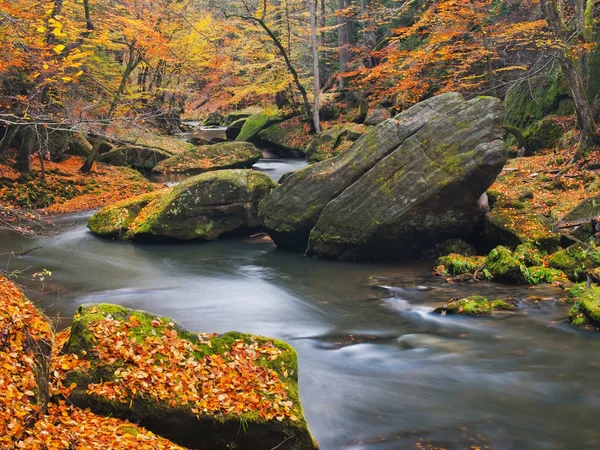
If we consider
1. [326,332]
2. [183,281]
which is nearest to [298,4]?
[183,281]

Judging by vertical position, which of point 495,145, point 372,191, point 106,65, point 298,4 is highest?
point 298,4

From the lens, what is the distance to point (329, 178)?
37.0 ft

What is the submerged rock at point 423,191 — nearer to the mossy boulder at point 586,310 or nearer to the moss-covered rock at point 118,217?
the mossy boulder at point 586,310

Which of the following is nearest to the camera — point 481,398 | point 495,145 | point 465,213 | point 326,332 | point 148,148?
point 481,398

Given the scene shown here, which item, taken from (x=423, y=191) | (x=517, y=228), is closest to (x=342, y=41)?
(x=423, y=191)

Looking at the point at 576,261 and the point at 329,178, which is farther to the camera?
Result: the point at 329,178

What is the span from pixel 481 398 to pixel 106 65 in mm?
20436

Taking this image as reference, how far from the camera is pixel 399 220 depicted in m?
10.3

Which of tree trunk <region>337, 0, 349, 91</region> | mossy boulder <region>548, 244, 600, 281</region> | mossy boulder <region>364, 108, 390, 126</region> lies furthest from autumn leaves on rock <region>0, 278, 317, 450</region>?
tree trunk <region>337, 0, 349, 91</region>

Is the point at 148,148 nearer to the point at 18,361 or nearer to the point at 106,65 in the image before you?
the point at 106,65

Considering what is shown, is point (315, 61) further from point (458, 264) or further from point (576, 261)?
point (576, 261)

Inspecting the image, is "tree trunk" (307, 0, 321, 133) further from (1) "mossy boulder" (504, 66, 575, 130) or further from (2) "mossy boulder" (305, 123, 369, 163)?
(1) "mossy boulder" (504, 66, 575, 130)

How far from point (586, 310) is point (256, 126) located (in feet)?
76.4

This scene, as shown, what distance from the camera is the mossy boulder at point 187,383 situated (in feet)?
13.6
